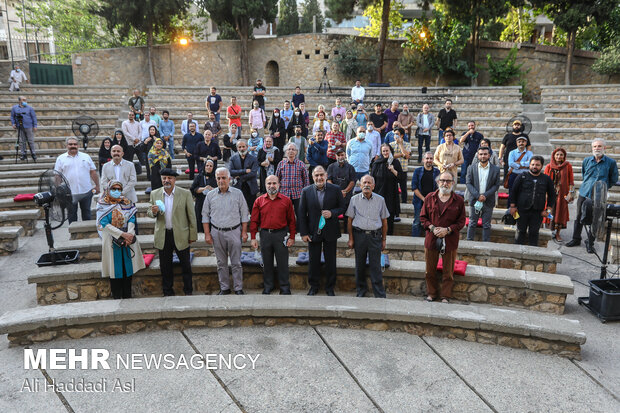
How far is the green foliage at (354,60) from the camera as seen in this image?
2375 cm

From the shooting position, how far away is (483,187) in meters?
7.73

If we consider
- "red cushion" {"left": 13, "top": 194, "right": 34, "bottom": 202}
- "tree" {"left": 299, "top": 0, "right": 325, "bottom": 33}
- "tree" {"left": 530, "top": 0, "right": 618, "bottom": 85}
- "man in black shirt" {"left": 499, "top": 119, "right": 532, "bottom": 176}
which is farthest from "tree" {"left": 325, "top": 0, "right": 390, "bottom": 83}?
"red cushion" {"left": 13, "top": 194, "right": 34, "bottom": 202}

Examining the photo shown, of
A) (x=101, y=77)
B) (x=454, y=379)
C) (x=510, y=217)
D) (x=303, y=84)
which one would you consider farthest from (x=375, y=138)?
(x=101, y=77)

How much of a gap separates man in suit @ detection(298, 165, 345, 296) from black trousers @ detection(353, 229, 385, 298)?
32 centimetres

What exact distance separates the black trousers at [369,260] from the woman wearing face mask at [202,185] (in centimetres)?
299

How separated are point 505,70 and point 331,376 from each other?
1984cm

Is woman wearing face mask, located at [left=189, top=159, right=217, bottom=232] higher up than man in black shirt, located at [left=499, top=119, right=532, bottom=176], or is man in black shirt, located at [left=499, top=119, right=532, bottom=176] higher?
man in black shirt, located at [left=499, top=119, right=532, bottom=176]

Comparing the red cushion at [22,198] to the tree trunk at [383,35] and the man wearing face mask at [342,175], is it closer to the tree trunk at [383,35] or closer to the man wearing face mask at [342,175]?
the man wearing face mask at [342,175]

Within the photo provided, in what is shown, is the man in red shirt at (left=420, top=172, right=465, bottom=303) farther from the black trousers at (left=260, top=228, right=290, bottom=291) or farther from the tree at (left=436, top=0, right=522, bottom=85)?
the tree at (left=436, top=0, right=522, bottom=85)

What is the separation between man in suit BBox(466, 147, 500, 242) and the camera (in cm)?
768

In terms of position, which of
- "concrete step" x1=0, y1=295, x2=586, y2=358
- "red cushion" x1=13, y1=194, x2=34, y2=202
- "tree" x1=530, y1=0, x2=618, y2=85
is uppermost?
"tree" x1=530, y1=0, x2=618, y2=85

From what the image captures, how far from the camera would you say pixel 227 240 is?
623 cm

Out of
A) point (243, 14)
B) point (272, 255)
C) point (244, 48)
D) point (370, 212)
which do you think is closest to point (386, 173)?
point (370, 212)

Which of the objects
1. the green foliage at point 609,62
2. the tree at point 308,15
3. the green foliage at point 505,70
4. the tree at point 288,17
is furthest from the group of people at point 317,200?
the tree at point 308,15
